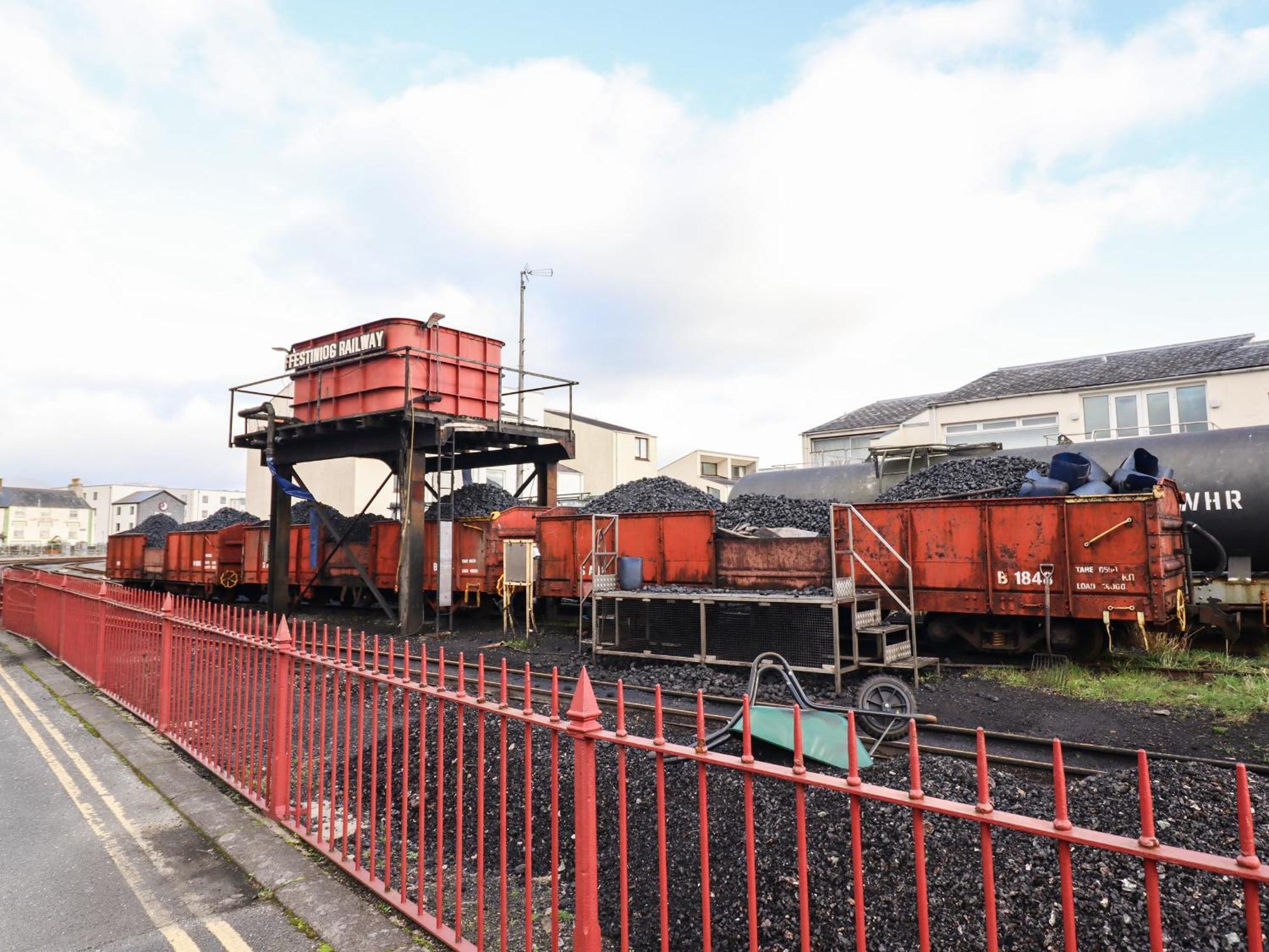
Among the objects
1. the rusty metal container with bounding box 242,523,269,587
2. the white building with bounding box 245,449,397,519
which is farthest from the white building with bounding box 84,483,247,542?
the rusty metal container with bounding box 242,523,269,587

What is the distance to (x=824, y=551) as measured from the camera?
12469mm

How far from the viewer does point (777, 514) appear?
15.1 metres

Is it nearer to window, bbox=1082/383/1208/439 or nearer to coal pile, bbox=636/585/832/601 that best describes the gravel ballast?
coal pile, bbox=636/585/832/601

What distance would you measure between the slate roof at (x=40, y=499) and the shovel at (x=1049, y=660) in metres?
108

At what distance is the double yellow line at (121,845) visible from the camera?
3.85 metres

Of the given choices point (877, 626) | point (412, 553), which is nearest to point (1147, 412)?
point (877, 626)

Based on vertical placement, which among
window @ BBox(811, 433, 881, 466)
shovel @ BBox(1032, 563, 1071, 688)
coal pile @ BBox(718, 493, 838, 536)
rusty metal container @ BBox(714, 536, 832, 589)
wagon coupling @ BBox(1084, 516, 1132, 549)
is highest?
window @ BBox(811, 433, 881, 466)

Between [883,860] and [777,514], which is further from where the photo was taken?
[777,514]

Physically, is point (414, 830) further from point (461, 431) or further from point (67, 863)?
point (461, 431)

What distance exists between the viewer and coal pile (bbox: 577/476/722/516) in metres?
16.8

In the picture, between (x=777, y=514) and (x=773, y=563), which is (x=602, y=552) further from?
(x=777, y=514)

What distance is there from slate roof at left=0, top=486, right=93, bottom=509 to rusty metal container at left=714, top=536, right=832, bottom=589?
10351 centimetres

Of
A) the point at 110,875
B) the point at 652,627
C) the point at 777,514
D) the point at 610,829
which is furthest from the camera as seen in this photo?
the point at 777,514

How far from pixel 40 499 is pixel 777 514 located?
109 meters
